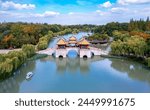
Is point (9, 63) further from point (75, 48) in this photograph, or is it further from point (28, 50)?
point (75, 48)

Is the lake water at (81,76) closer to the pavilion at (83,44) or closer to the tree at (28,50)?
the tree at (28,50)

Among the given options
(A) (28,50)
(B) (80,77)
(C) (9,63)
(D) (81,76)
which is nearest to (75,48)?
(A) (28,50)

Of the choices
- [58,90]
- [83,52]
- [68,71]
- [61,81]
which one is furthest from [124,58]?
[58,90]

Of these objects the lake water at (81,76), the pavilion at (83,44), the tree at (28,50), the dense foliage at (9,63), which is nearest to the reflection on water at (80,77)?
the lake water at (81,76)

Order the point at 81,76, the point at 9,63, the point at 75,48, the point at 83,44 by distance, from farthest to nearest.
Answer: the point at 75,48 → the point at 83,44 → the point at 81,76 → the point at 9,63

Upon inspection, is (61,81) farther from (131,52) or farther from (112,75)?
(131,52)

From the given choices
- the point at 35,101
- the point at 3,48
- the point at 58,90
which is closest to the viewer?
the point at 35,101

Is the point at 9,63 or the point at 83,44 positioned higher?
the point at 83,44

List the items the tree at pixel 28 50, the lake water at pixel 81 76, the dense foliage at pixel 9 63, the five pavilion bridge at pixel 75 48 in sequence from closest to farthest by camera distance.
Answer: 1. the lake water at pixel 81 76
2. the dense foliage at pixel 9 63
3. the tree at pixel 28 50
4. the five pavilion bridge at pixel 75 48
